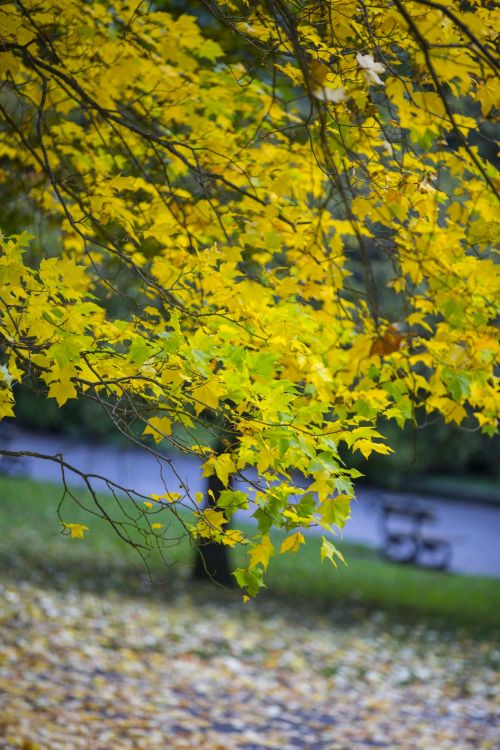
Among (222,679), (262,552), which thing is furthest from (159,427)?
(222,679)

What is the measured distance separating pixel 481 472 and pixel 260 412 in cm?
2205

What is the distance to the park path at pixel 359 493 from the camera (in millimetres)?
15695

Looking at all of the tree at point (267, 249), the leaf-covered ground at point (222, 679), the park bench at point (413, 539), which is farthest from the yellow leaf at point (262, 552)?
the park bench at point (413, 539)

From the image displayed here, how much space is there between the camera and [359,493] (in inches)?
763

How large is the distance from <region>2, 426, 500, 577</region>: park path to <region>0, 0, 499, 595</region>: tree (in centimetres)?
1036

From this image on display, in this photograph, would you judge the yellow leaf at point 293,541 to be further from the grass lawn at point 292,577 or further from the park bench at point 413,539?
the park bench at point 413,539

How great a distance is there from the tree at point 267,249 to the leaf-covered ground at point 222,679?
95.6 inches

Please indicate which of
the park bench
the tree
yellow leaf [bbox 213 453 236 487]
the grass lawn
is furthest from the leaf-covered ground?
the park bench

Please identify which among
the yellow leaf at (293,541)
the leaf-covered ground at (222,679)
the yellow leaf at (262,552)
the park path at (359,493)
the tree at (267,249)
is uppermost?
the park path at (359,493)

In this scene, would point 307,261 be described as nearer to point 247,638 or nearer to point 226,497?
point 226,497

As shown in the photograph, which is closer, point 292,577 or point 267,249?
point 267,249

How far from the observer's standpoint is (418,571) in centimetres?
1333

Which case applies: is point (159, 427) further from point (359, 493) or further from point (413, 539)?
point (359, 493)

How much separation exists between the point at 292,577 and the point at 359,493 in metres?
7.99
